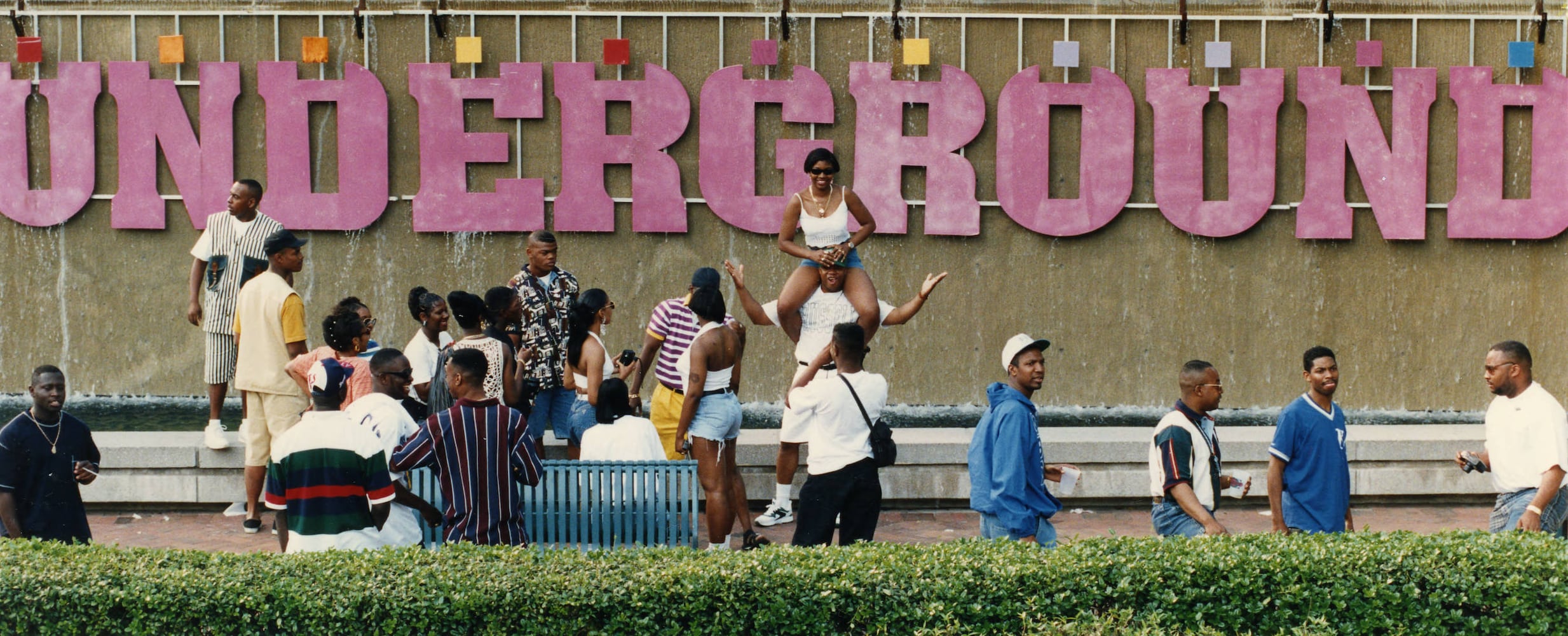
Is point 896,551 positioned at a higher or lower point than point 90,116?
lower

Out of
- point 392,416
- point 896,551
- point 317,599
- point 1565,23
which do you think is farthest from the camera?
point 1565,23

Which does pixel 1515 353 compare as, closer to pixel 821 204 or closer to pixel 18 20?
pixel 821 204

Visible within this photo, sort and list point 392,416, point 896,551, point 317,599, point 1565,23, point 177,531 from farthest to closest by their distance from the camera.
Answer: point 1565,23, point 177,531, point 392,416, point 896,551, point 317,599

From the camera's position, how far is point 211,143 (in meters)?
13.2

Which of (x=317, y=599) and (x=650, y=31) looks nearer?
(x=317, y=599)

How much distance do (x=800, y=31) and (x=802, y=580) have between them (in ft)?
26.5

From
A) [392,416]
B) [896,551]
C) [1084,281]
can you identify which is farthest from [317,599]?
[1084,281]

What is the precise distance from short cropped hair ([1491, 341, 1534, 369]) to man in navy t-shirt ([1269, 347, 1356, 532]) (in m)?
0.74

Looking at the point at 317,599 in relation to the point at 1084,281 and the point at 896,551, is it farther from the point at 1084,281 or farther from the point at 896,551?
the point at 1084,281

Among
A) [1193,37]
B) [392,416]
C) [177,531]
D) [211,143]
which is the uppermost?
[1193,37]

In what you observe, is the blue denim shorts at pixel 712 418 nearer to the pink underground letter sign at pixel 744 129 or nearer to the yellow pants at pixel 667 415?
the yellow pants at pixel 667 415

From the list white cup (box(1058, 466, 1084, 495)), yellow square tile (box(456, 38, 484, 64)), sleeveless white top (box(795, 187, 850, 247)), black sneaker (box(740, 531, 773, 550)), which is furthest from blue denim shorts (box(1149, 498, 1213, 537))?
yellow square tile (box(456, 38, 484, 64))

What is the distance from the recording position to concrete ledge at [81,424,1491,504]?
923 cm

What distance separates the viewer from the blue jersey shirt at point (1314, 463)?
6984 millimetres
